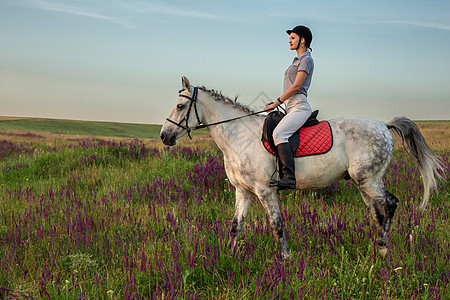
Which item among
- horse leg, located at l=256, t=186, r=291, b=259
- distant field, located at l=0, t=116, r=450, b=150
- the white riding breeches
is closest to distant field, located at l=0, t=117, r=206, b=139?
distant field, located at l=0, t=116, r=450, b=150

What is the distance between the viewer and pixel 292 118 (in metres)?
3.95

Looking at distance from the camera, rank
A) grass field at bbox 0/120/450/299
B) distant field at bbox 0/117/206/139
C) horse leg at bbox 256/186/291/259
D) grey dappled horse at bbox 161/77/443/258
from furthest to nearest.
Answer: distant field at bbox 0/117/206/139, grey dappled horse at bbox 161/77/443/258, horse leg at bbox 256/186/291/259, grass field at bbox 0/120/450/299

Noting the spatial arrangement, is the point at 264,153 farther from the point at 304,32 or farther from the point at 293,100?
the point at 304,32

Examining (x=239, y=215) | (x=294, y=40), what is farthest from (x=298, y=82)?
(x=239, y=215)

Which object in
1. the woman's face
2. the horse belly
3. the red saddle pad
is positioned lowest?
the horse belly

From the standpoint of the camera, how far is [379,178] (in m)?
4.18

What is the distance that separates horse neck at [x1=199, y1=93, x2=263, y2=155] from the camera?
4016 millimetres

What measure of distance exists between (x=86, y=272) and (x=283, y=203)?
138 inches

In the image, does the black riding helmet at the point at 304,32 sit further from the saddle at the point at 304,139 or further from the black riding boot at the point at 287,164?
the black riding boot at the point at 287,164

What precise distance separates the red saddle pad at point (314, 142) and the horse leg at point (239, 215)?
2.23 feet

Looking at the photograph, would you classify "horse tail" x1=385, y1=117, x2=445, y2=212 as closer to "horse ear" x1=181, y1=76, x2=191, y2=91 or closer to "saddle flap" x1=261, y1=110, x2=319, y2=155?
"saddle flap" x1=261, y1=110, x2=319, y2=155

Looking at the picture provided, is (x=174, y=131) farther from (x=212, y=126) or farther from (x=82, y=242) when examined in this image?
(x=82, y=242)

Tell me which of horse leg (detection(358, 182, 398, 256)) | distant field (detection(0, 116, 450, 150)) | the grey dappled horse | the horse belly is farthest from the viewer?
distant field (detection(0, 116, 450, 150))

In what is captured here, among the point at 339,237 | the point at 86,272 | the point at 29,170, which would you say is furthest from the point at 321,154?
the point at 29,170
